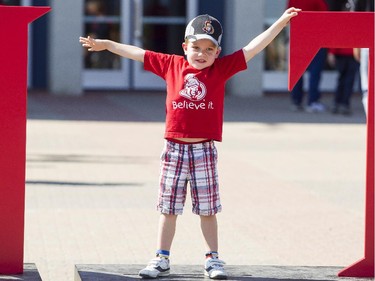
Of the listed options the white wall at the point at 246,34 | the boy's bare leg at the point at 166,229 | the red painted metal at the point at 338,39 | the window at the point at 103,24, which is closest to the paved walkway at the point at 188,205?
the boy's bare leg at the point at 166,229

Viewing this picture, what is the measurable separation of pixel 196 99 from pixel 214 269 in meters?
0.90

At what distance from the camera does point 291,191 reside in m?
10.5

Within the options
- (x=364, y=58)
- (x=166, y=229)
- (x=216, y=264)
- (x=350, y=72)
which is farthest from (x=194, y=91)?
(x=350, y=72)

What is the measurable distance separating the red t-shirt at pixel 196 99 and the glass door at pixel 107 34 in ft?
54.6

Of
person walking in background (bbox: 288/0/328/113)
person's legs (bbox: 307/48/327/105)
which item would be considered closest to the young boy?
person walking in background (bbox: 288/0/328/113)

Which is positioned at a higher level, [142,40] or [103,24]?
[103,24]

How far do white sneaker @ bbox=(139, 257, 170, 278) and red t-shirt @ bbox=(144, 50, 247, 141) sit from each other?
666mm

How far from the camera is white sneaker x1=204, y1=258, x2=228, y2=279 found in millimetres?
6054

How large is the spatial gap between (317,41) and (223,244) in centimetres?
221

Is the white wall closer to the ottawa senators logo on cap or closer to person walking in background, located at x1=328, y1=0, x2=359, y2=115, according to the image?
person walking in background, located at x1=328, y1=0, x2=359, y2=115

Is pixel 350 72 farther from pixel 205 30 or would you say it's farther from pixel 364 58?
pixel 205 30

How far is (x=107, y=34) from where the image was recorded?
75.3 ft

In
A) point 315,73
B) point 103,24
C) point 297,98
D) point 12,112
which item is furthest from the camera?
point 103,24

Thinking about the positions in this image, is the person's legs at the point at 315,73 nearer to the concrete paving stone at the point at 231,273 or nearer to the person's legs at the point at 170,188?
the concrete paving stone at the point at 231,273
